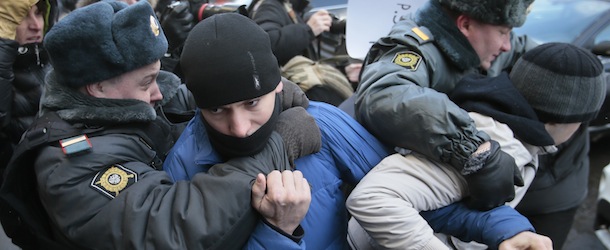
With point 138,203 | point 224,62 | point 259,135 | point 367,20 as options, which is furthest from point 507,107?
point 367,20

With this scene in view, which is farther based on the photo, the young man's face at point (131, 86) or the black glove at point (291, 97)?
the black glove at point (291, 97)

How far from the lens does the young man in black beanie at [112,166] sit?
1245 mm

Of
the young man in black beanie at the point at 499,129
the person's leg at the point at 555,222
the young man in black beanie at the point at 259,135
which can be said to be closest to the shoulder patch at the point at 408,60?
the young man in black beanie at the point at 499,129

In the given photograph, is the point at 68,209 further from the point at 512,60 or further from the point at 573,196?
the point at 573,196

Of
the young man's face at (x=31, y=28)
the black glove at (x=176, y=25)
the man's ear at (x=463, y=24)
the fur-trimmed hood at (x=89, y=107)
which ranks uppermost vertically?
the man's ear at (x=463, y=24)

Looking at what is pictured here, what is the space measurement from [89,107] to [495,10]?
1.41 meters

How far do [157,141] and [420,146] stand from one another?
2.66ft

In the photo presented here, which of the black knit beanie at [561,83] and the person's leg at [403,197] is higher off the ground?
the black knit beanie at [561,83]

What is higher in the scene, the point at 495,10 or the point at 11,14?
the point at 495,10

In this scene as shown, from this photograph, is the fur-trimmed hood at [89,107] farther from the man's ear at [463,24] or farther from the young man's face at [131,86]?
the man's ear at [463,24]

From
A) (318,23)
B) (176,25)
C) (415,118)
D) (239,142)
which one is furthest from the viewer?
(318,23)

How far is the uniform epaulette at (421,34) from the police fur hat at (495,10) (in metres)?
0.14

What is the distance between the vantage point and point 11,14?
225 cm

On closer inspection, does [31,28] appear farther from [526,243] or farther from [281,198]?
[526,243]
